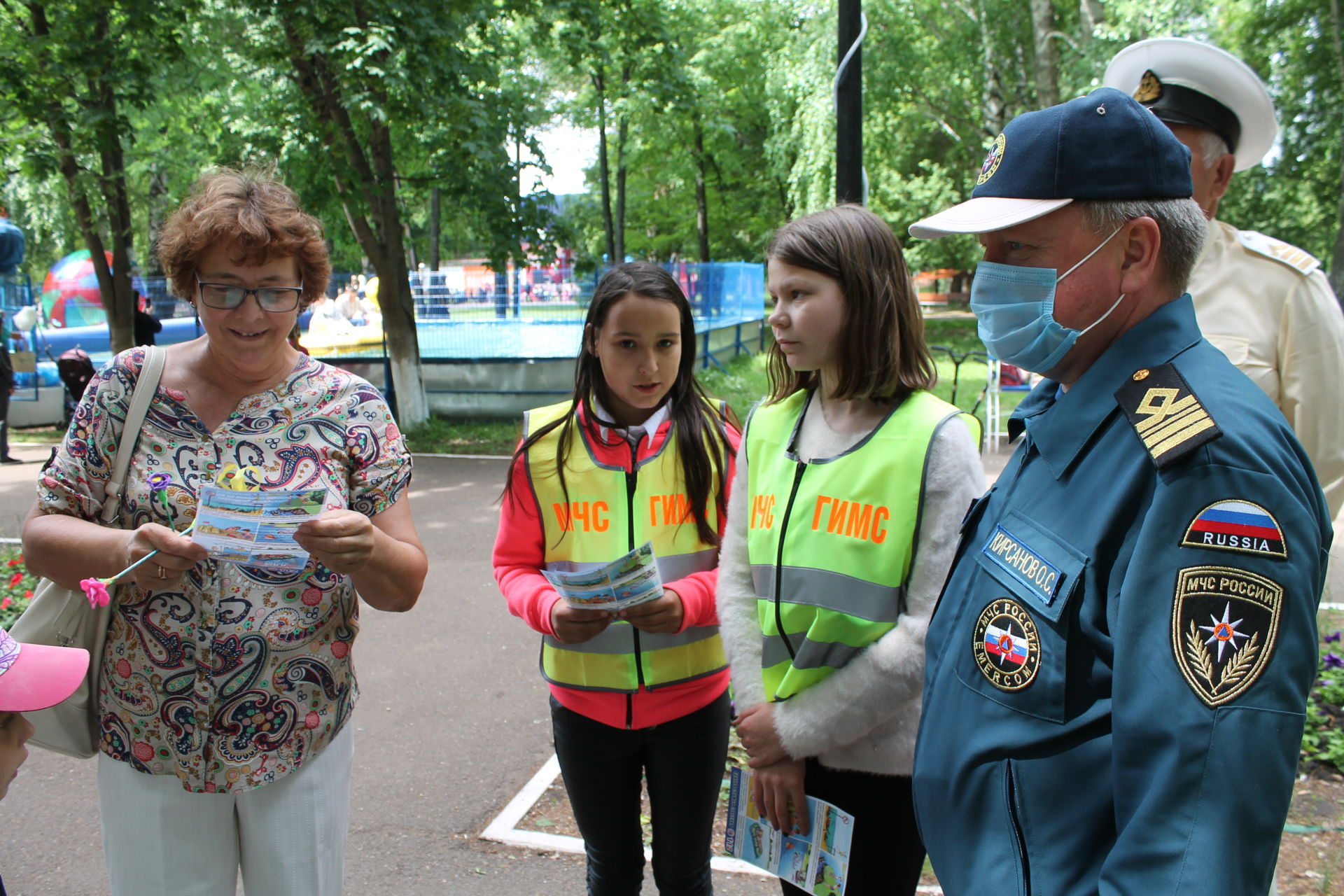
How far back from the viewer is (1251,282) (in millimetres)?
2541

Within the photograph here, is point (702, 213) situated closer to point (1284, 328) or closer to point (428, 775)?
point (428, 775)

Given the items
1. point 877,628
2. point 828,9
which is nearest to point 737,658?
point 877,628

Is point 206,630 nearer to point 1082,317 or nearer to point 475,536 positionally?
point 1082,317

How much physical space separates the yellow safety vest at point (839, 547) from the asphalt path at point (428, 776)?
1612 millimetres

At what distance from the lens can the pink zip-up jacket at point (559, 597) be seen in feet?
7.88

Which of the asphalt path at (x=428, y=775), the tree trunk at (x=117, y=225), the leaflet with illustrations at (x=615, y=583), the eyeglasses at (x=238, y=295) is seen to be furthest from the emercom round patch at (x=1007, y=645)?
the tree trunk at (x=117, y=225)

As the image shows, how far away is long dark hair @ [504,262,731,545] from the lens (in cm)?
252

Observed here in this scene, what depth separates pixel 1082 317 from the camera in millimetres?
1421

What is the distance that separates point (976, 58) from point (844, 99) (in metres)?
21.0

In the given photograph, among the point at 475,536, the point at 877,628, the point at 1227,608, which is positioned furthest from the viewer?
the point at 475,536

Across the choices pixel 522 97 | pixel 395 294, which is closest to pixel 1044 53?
pixel 522 97

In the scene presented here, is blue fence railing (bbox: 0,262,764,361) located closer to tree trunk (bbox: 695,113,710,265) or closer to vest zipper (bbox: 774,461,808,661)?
vest zipper (bbox: 774,461,808,661)

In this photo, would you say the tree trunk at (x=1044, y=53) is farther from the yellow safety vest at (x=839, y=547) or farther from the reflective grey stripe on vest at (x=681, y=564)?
the yellow safety vest at (x=839, y=547)

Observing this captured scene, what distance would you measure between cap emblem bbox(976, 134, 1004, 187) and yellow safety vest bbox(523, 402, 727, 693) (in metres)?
1.18
